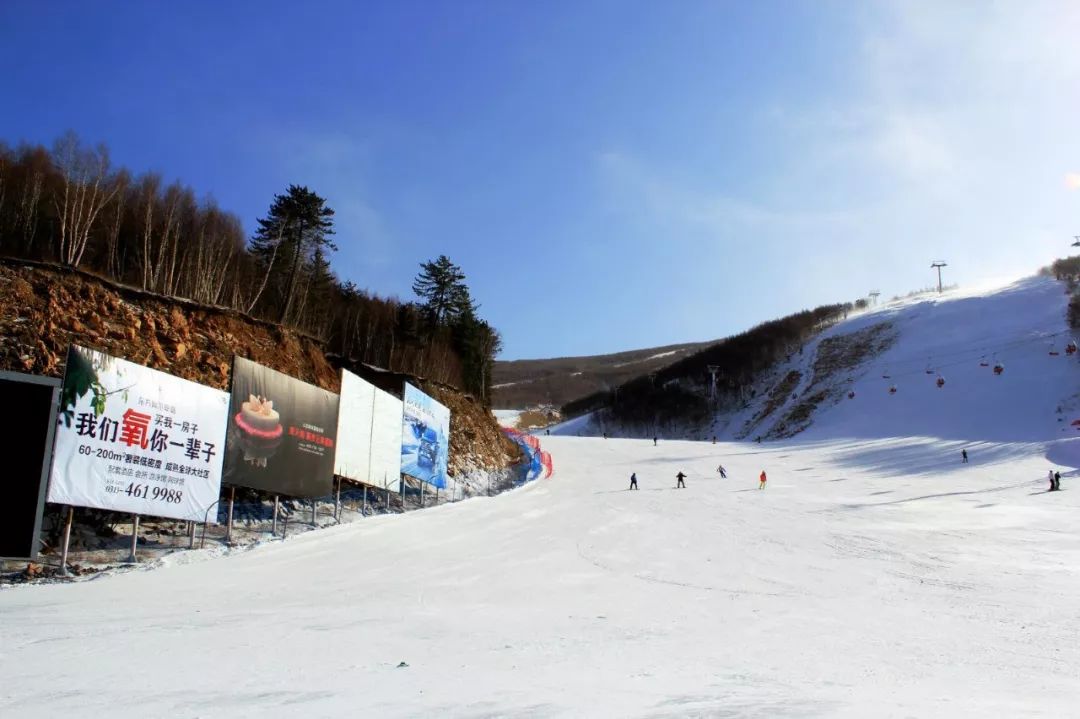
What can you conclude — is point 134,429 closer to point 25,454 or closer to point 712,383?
point 25,454

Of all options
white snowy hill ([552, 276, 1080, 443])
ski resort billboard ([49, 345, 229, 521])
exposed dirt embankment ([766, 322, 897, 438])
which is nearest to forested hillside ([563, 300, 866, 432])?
white snowy hill ([552, 276, 1080, 443])

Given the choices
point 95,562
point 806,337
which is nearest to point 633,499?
point 95,562

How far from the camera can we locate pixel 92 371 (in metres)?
15.2

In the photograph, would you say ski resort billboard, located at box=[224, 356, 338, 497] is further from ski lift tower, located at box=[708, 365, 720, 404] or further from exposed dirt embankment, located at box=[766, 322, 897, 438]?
ski lift tower, located at box=[708, 365, 720, 404]

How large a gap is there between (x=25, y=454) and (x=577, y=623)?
11.0 meters

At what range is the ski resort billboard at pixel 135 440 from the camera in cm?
1480

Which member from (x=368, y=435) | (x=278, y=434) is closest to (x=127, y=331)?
(x=278, y=434)

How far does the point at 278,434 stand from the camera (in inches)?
824

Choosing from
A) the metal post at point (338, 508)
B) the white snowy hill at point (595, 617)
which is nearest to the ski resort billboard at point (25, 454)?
the white snowy hill at point (595, 617)

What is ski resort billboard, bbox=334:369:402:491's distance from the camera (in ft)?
79.5

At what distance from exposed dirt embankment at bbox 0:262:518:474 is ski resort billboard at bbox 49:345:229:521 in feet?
7.24

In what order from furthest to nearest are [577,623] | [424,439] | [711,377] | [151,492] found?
[711,377]
[424,439]
[151,492]
[577,623]

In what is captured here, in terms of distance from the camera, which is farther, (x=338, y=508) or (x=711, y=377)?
(x=711, y=377)

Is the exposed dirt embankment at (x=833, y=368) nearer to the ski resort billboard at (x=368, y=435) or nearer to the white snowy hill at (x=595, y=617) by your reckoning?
the white snowy hill at (x=595, y=617)
